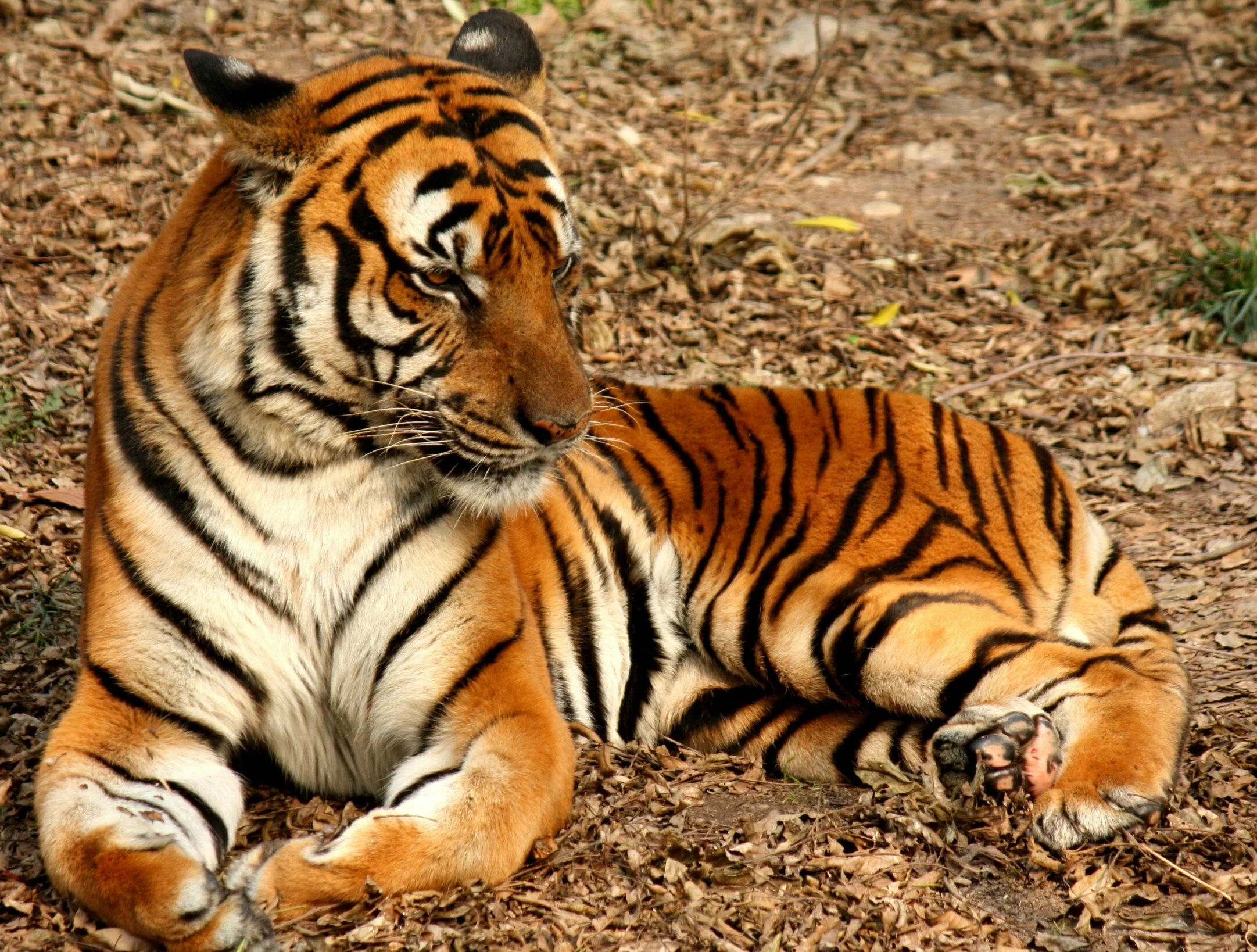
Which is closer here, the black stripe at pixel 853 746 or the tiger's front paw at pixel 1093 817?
the tiger's front paw at pixel 1093 817

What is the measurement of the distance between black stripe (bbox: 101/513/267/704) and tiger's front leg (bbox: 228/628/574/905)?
35 cm

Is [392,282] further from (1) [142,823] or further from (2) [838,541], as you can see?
(2) [838,541]

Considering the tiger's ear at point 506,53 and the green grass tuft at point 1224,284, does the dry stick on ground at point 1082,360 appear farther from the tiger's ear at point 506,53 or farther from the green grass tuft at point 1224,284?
the tiger's ear at point 506,53

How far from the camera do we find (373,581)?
3121mm

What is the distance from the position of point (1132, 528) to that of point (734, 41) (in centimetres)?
482

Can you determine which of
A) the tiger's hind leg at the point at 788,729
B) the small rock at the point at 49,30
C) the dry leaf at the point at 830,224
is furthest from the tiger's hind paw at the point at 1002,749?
the small rock at the point at 49,30

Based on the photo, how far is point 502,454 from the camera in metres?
2.99

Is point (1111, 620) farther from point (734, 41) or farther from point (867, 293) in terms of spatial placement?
point (734, 41)

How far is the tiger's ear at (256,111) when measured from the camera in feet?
9.30

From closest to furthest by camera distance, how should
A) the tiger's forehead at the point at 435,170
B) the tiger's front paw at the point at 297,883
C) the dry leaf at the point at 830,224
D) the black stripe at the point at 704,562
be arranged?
the tiger's front paw at the point at 297,883 → the tiger's forehead at the point at 435,170 → the black stripe at the point at 704,562 → the dry leaf at the point at 830,224

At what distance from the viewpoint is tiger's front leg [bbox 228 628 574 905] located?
8.93 feet

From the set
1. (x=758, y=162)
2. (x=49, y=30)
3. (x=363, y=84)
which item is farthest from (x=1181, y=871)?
(x=49, y=30)

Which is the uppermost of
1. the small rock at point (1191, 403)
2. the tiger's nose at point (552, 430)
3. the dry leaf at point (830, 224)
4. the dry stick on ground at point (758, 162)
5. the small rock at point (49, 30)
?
the small rock at point (49, 30)

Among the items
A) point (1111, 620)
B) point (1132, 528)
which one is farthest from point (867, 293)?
point (1111, 620)
